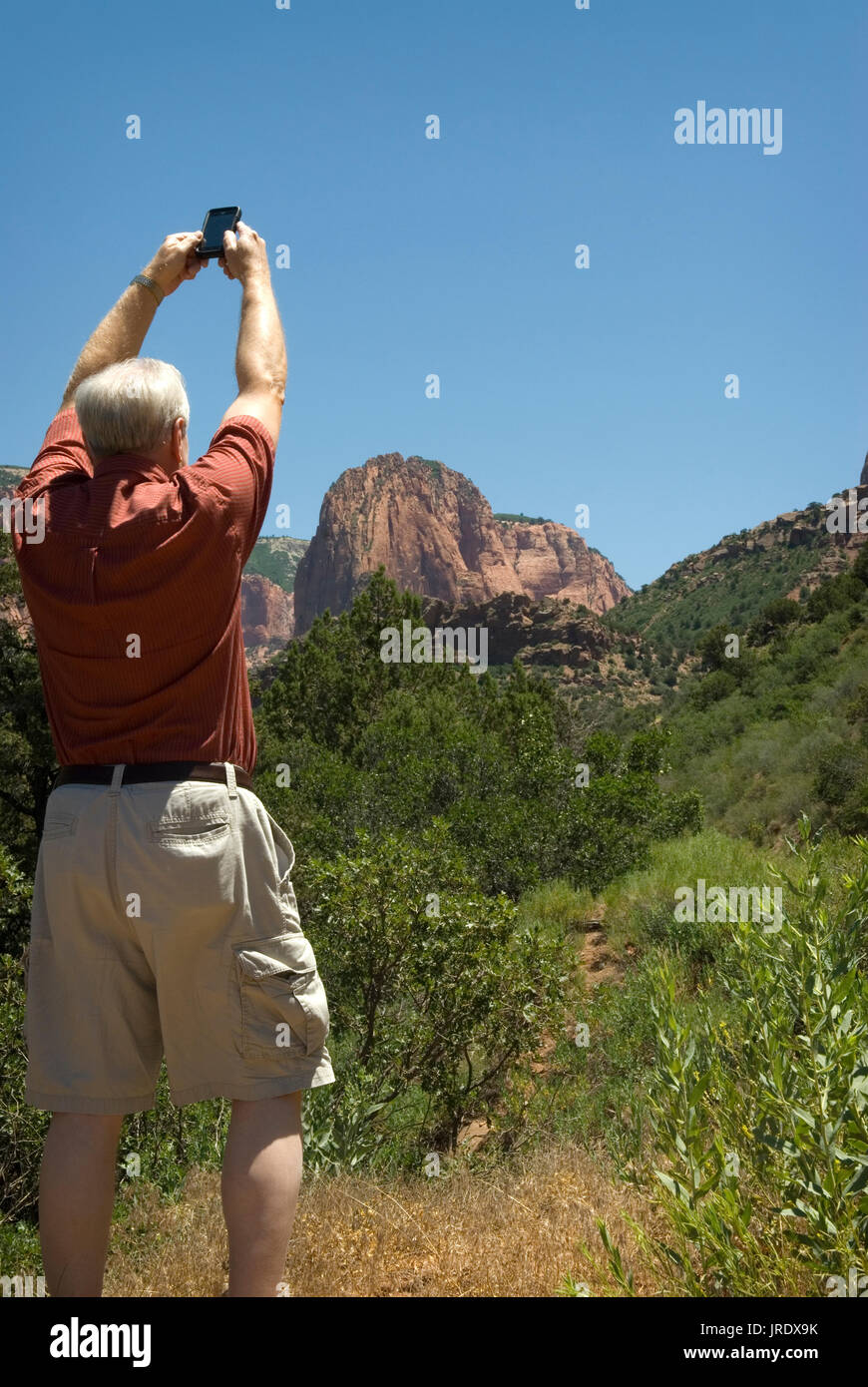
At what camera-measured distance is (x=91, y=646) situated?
6.29 ft

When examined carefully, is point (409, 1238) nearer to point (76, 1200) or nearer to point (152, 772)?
point (76, 1200)

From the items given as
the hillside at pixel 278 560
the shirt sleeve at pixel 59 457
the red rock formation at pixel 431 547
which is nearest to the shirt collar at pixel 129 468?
the shirt sleeve at pixel 59 457

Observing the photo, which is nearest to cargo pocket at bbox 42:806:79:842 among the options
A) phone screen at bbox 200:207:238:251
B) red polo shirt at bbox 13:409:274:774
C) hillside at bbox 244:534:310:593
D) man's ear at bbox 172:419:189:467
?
red polo shirt at bbox 13:409:274:774

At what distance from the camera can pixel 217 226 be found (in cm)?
241

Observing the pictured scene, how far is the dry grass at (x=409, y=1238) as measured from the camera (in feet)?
8.76

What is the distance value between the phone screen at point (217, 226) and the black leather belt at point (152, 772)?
4.13 ft

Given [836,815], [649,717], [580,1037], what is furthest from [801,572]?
[580,1037]

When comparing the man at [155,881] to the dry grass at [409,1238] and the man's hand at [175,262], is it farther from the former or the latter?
the dry grass at [409,1238]

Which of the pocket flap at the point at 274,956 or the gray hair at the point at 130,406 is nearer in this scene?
the pocket flap at the point at 274,956

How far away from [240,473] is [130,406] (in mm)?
277

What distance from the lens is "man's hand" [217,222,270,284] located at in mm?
2322
